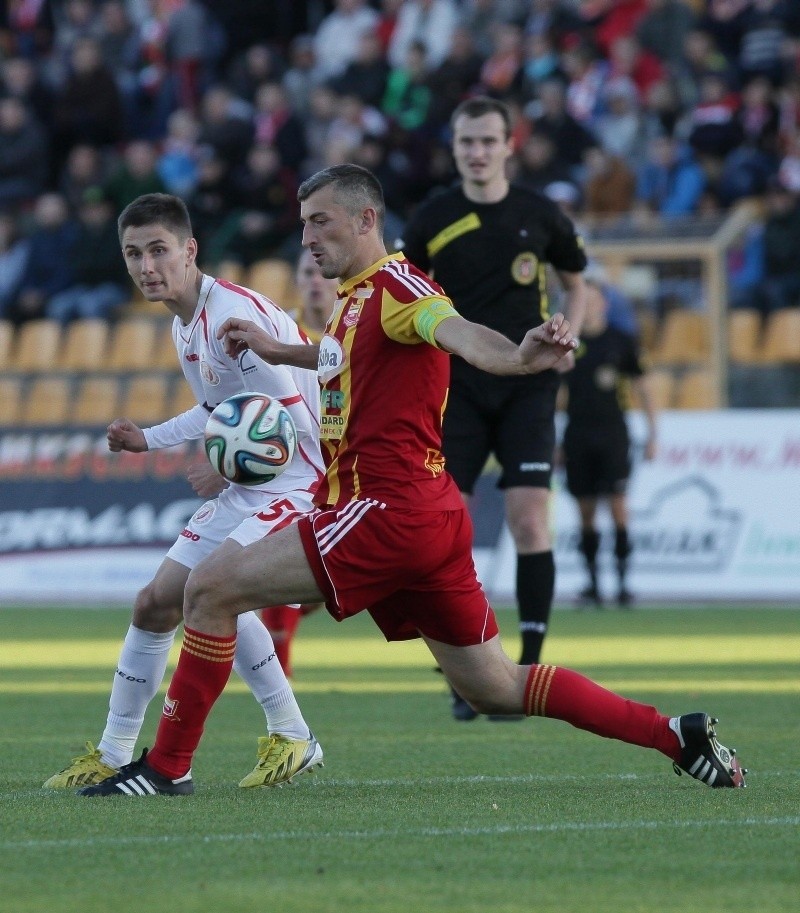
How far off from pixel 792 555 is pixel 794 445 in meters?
0.93

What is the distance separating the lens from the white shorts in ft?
20.1

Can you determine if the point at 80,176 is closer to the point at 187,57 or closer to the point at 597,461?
the point at 187,57

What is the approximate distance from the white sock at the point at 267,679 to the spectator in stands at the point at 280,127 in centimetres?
1426

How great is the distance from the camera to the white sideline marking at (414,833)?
482 cm

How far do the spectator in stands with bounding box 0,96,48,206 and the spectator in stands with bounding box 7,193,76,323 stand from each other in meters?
1.44

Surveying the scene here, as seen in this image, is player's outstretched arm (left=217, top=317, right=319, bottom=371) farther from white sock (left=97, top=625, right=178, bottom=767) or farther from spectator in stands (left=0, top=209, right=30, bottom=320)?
spectator in stands (left=0, top=209, right=30, bottom=320)

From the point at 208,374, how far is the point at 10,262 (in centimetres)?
1490

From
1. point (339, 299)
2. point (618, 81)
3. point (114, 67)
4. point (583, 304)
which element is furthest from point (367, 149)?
point (339, 299)

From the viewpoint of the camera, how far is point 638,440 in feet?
51.7

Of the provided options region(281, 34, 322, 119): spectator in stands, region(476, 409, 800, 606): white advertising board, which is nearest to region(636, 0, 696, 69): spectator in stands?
region(281, 34, 322, 119): spectator in stands

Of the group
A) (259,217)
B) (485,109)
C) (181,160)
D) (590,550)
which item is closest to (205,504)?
(485,109)

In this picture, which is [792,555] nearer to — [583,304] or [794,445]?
[794,445]

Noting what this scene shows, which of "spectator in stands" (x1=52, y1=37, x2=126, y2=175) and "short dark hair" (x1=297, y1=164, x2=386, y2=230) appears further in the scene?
"spectator in stands" (x1=52, y1=37, x2=126, y2=175)

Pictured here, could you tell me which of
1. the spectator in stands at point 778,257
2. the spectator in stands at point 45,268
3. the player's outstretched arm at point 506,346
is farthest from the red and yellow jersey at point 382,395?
the spectator in stands at point 45,268
